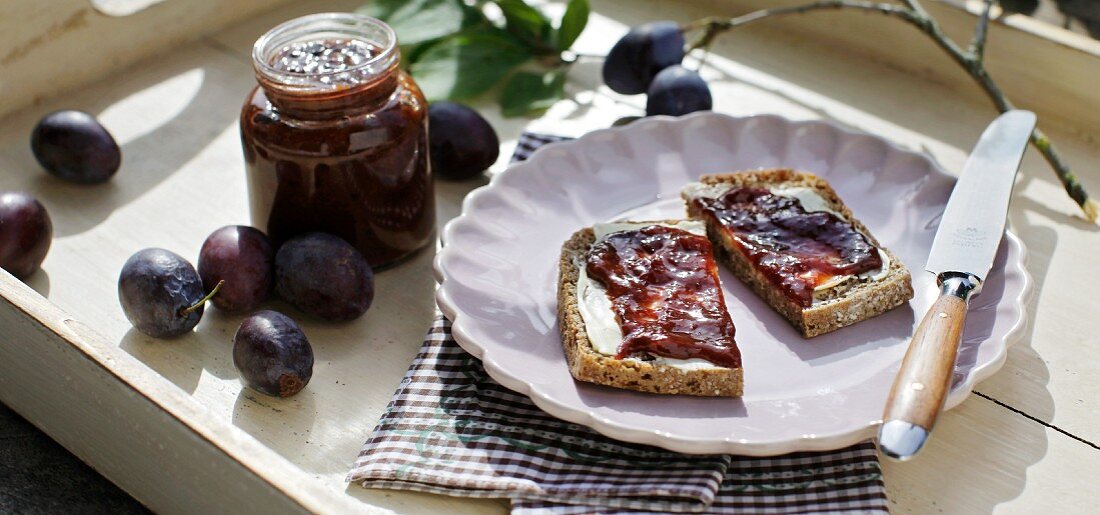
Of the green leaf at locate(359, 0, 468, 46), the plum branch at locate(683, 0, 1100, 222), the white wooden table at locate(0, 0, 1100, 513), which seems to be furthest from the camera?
the green leaf at locate(359, 0, 468, 46)

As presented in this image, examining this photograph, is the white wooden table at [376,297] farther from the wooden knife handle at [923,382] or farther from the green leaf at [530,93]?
the wooden knife handle at [923,382]

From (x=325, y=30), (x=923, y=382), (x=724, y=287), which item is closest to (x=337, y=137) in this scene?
(x=325, y=30)

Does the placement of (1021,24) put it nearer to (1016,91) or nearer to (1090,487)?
(1016,91)

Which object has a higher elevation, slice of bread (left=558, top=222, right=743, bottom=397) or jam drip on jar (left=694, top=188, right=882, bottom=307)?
jam drip on jar (left=694, top=188, right=882, bottom=307)

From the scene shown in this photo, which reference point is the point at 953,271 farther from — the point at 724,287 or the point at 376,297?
the point at 376,297

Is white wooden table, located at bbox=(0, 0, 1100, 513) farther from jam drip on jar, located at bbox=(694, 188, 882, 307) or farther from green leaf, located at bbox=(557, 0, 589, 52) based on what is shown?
jam drip on jar, located at bbox=(694, 188, 882, 307)

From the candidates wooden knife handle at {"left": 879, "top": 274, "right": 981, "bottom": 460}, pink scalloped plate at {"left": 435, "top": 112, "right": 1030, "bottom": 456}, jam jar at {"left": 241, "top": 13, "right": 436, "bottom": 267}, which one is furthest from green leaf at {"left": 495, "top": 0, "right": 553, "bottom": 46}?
wooden knife handle at {"left": 879, "top": 274, "right": 981, "bottom": 460}
